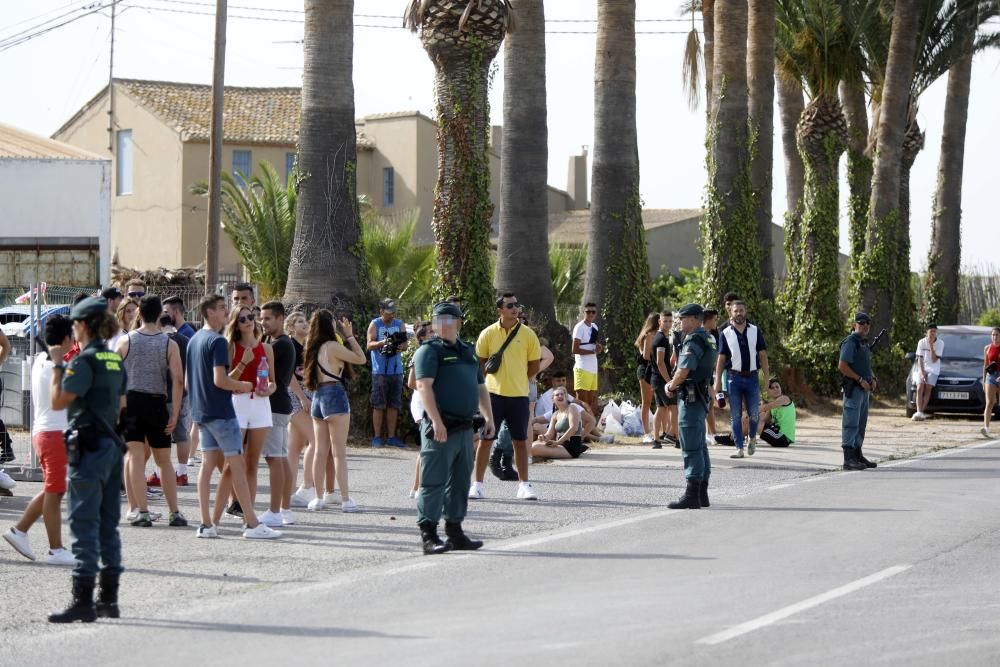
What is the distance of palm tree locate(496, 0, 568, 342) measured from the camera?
2219 cm

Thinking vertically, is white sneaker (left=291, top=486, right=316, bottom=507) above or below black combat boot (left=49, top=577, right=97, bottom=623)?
above

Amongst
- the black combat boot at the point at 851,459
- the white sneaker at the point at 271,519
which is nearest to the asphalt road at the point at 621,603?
→ the white sneaker at the point at 271,519

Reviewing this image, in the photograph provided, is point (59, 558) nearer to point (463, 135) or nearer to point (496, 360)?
point (496, 360)

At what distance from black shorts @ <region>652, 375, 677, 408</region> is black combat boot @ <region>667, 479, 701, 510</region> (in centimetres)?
603

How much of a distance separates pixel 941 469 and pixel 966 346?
1059 cm

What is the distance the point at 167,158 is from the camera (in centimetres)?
5153

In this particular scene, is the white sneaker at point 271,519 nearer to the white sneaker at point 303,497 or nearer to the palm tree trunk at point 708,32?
the white sneaker at point 303,497

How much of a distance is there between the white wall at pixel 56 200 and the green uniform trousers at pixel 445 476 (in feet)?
68.9

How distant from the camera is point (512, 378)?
13.6 metres

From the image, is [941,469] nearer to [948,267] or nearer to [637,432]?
[637,432]

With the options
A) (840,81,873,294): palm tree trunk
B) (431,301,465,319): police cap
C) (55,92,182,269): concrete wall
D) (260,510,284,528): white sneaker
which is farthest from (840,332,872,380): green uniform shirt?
(55,92,182,269): concrete wall

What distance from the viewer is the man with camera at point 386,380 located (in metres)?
19.0

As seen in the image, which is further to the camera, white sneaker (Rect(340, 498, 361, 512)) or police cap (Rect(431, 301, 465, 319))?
white sneaker (Rect(340, 498, 361, 512))

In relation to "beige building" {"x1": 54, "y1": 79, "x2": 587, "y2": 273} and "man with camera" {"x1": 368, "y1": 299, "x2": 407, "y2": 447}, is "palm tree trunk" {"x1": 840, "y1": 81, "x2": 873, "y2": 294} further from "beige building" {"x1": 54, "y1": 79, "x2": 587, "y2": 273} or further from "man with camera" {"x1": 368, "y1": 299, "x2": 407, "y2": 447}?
"beige building" {"x1": 54, "y1": 79, "x2": 587, "y2": 273}
